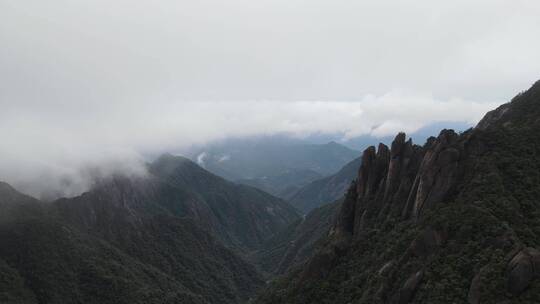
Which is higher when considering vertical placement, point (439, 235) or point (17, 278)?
point (439, 235)

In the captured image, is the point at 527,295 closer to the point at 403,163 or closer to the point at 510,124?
the point at 403,163

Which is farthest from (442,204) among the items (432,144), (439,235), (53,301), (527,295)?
(53,301)

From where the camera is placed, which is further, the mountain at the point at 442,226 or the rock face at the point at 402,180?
the rock face at the point at 402,180

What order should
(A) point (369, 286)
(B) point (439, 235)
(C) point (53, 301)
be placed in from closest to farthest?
(B) point (439, 235), (A) point (369, 286), (C) point (53, 301)

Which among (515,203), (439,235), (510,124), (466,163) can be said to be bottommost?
(439,235)

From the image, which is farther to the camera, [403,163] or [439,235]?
[403,163]

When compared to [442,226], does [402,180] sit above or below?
above

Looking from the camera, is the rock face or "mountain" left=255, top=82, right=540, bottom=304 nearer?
"mountain" left=255, top=82, right=540, bottom=304

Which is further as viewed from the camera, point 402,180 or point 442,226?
point 402,180
